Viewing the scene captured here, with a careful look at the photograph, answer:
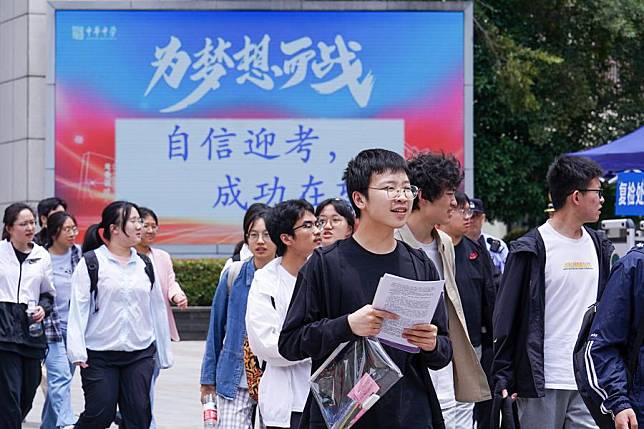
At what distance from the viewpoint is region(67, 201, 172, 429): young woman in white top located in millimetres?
8164

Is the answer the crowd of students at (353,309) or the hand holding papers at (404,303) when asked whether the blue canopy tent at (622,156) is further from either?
the hand holding papers at (404,303)

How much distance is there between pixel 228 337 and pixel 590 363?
277 cm

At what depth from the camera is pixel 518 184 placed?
22547 mm

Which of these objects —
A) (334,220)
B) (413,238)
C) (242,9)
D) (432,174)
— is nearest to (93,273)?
(334,220)

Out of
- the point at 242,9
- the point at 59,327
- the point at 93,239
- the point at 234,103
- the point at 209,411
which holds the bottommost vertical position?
the point at 209,411

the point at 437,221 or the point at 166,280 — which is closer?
the point at 437,221

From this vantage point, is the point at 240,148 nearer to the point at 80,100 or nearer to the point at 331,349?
the point at 80,100

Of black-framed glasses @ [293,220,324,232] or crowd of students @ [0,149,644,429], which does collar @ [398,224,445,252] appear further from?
black-framed glasses @ [293,220,324,232]

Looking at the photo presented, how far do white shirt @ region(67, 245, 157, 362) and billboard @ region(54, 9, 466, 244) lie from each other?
1066 centimetres

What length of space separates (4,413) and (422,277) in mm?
5054

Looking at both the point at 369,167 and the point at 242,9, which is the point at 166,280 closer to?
the point at 369,167

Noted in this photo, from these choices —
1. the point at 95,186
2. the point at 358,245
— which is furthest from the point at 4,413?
the point at 95,186

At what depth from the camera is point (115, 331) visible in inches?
326

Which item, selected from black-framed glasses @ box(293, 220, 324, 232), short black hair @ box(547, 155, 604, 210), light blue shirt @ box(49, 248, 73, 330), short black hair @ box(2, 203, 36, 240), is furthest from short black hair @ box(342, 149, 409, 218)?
light blue shirt @ box(49, 248, 73, 330)
